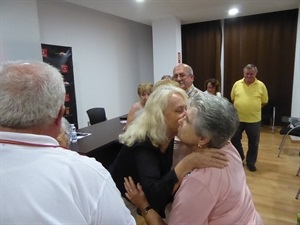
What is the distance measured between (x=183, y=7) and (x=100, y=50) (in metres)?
2.04

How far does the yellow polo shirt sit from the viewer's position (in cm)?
373

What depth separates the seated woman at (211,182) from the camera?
98cm

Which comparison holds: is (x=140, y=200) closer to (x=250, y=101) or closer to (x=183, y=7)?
(x=250, y=101)

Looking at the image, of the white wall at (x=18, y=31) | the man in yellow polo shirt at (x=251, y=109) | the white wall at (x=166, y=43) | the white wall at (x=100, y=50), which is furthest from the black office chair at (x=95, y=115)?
the man in yellow polo shirt at (x=251, y=109)

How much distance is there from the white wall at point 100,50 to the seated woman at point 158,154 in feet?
12.2

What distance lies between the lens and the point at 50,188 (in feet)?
2.07

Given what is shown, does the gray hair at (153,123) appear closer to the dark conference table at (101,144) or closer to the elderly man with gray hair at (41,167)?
the elderly man with gray hair at (41,167)

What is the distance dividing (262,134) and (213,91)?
2.05 m

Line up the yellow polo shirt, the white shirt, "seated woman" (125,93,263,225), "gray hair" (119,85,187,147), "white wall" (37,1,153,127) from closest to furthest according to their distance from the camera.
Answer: the white shirt, "seated woman" (125,93,263,225), "gray hair" (119,85,187,147), the yellow polo shirt, "white wall" (37,1,153,127)

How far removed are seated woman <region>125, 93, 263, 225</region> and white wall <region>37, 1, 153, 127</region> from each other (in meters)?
4.06

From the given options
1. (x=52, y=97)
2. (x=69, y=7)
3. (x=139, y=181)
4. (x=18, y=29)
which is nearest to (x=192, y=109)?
(x=139, y=181)

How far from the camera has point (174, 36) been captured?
18.7 feet

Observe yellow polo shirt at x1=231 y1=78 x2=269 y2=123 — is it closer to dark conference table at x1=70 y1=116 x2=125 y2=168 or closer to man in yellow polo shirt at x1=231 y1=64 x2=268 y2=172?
man in yellow polo shirt at x1=231 y1=64 x2=268 y2=172

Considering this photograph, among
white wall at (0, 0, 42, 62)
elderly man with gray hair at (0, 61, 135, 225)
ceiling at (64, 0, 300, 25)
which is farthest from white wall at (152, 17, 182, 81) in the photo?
elderly man with gray hair at (0, 61, 135, 225)
